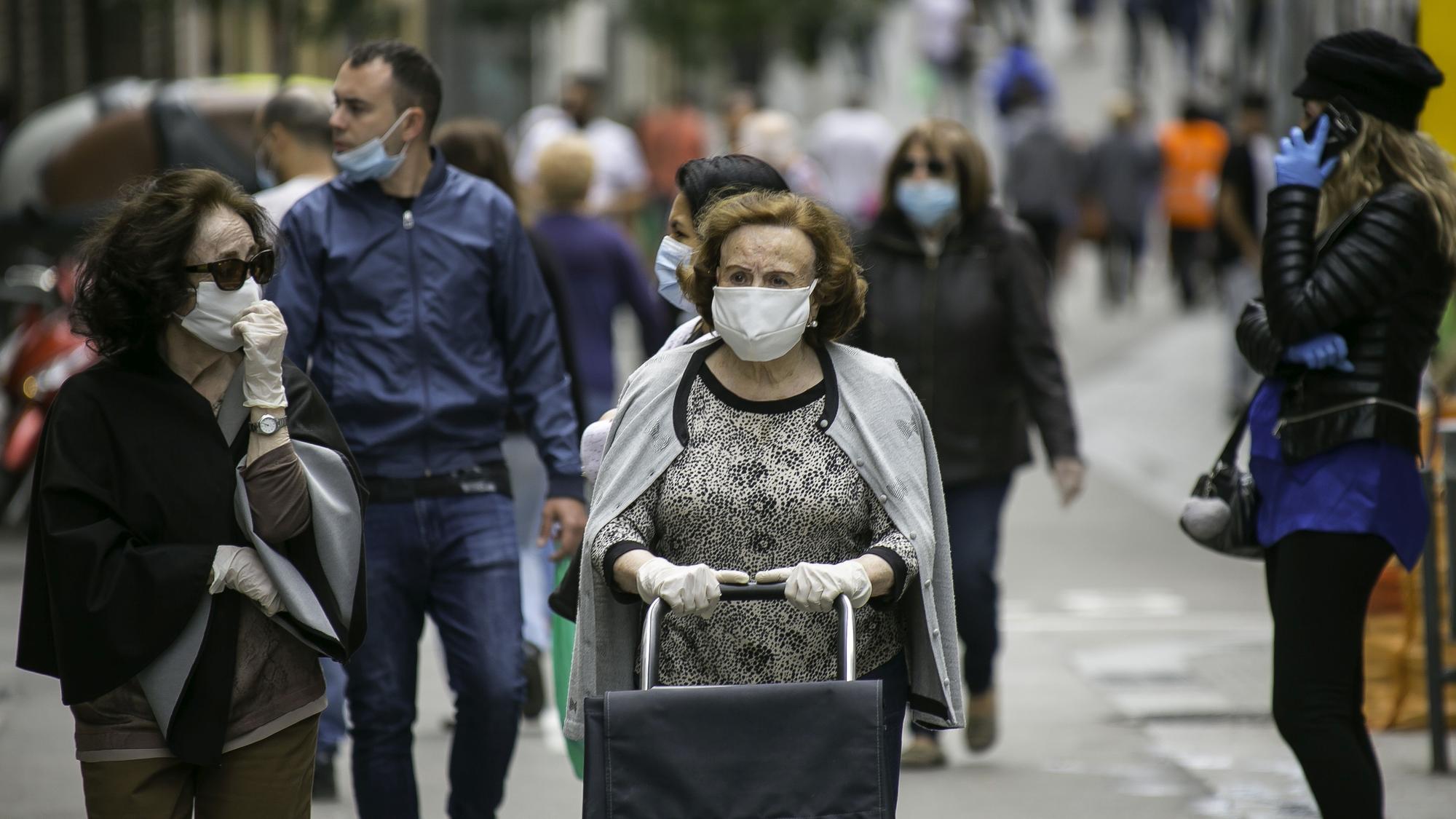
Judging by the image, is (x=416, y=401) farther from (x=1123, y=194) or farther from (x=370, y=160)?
(x=1123, y=194)

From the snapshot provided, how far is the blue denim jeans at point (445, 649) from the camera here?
5246mm

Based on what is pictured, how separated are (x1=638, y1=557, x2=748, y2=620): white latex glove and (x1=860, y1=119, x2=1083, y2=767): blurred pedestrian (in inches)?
126

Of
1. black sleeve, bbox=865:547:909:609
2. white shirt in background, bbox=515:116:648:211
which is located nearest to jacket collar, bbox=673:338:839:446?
black sleeve, bbox=865:547:909:609

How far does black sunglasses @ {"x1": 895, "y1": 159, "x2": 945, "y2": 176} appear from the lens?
7160mm

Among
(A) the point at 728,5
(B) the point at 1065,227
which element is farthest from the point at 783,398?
(A) the point at 728,5

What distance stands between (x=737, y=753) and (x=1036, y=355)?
12.0ft

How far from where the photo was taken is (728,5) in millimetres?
31859

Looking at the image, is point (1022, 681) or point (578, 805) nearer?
point (578, 805)

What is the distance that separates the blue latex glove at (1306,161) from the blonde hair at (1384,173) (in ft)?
0.14

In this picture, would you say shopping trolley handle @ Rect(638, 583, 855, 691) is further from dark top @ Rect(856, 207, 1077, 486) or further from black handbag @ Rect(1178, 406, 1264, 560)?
dark top @ Rect(856, 207, 1077, 486)

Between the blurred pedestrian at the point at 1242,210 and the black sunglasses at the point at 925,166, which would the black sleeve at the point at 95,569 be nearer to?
the black sunglasses at the point at 925,166

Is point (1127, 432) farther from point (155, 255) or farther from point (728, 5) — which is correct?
point (728, 5)

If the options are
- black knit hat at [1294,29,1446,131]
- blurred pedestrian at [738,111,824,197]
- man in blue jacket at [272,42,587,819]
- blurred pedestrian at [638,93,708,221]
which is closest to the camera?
black knit hat at [1294,29,1446,131]

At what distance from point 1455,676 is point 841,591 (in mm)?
3515
